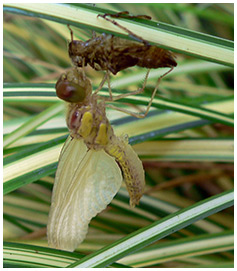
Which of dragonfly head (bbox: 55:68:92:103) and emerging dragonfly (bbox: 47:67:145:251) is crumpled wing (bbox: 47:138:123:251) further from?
dragonfly head (bbox: 55:68:92:103)

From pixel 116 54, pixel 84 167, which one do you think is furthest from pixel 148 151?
pixel 116 54

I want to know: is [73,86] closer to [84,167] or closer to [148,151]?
[84,167]

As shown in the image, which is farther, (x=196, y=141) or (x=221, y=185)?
(x=221, y=185)

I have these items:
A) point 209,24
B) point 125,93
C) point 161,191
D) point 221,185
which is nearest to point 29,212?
Result: point 161,191

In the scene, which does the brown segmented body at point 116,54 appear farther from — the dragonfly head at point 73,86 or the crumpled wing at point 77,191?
Answer: the crumpled wing at point 77,191

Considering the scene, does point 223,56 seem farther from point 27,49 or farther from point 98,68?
point 27,49

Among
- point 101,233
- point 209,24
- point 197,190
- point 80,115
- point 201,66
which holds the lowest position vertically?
A: point 101,233
